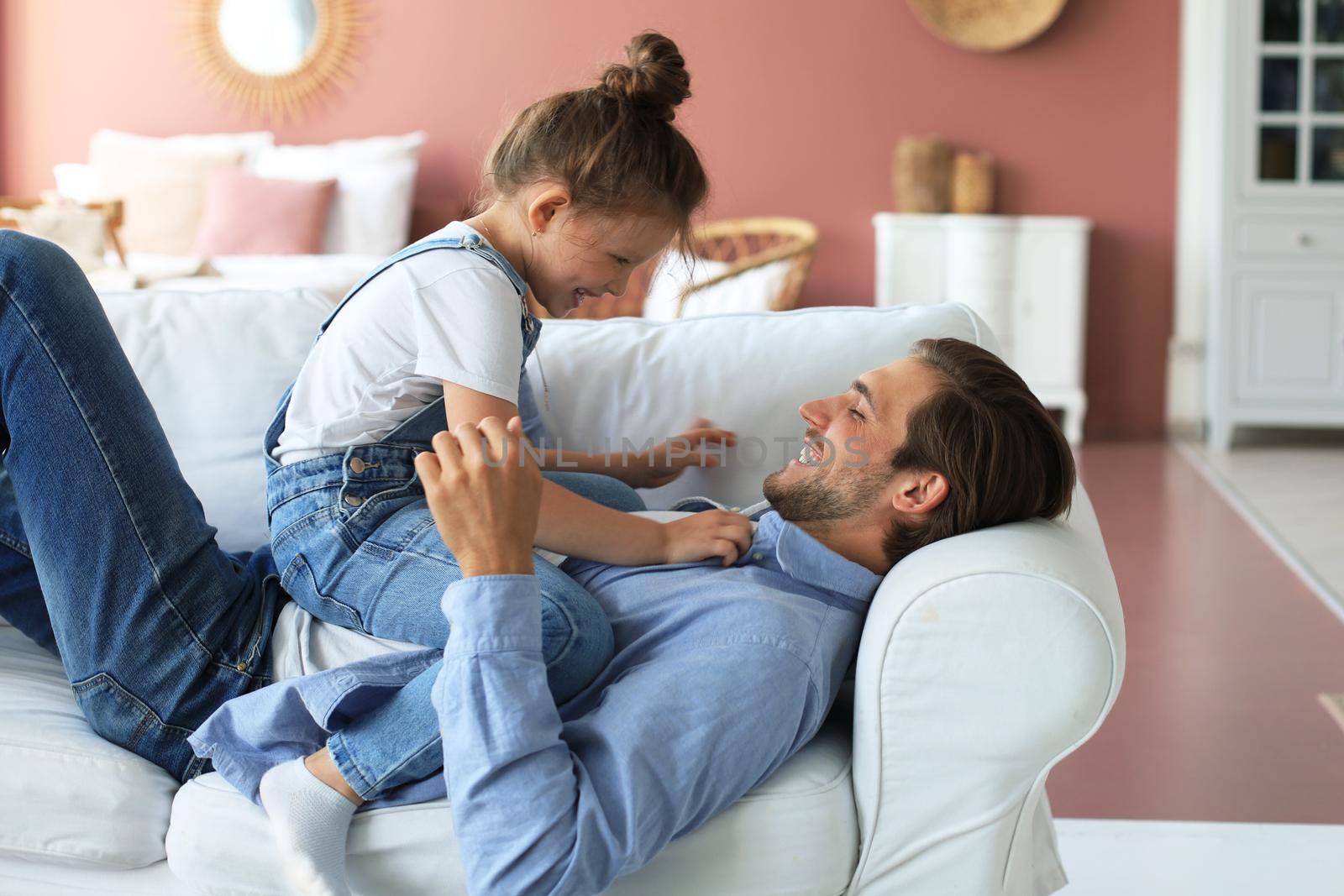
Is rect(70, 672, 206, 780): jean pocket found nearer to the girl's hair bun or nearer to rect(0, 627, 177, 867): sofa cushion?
rect(0, 627, 177, 867): sofa cushion

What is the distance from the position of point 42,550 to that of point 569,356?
752 millimetres

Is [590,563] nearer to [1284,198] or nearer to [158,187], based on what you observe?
[1284,198]

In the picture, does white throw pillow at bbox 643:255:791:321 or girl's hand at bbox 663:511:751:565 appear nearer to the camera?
girl's hand at bbox 663:511:751:565

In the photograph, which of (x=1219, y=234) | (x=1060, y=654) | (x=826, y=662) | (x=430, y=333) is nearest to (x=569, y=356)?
(x=430, y=333)

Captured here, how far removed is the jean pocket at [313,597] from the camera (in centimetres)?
131

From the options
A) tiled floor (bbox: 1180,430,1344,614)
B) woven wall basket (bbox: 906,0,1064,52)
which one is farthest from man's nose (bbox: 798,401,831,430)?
woven wall basket (bbox: 906,0,1064,52)

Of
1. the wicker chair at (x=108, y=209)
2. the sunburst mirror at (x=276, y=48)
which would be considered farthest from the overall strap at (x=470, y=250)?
the sunburst mirror at (x=276, y=48)

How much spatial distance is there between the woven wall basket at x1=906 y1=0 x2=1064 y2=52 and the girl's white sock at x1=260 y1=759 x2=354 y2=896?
4.71 metres

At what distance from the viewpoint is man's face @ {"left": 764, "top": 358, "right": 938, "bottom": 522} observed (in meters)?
1.28

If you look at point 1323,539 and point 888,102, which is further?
point 888,102

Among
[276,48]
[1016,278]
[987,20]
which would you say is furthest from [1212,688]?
[276,48]

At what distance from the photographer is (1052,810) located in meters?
1.90

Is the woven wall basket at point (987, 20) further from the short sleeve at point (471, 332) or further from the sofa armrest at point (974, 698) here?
the sofa armrest at point (974, 698)

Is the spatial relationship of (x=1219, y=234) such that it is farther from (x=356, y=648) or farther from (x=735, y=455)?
(x=356, y=648)
